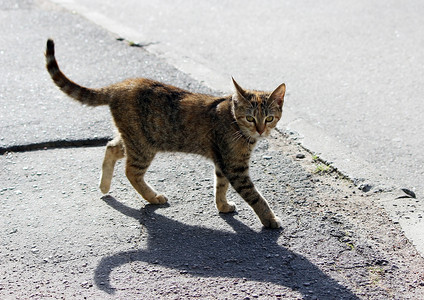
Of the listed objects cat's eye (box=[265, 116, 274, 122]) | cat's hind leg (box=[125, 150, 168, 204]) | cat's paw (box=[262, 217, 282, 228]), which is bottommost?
cat's hind leg (box=[125, 150, 168, 204])

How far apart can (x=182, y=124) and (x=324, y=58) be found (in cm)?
368

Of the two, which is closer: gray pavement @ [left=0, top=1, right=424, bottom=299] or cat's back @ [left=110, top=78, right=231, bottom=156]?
gray pavement @ [left=0, top=1, right=424, bottom=299]

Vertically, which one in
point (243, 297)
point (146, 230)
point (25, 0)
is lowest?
point (25, 0)

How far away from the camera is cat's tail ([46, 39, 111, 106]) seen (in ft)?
15.3

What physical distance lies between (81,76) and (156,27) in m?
2.23

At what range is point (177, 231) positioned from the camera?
433cm

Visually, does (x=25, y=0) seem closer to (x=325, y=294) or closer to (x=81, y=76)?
(x=81, y=76)


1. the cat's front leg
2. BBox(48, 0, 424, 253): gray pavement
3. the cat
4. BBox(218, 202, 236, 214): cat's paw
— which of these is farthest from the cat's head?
BBox(48, 0, 424, 253): gray pavement

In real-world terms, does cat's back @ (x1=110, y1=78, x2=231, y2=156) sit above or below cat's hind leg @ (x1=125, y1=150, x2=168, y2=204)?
above

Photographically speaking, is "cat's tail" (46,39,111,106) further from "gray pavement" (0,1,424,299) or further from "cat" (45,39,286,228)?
"gray pavement" (0,1,424,299)

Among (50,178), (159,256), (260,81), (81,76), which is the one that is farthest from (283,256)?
(81,76)

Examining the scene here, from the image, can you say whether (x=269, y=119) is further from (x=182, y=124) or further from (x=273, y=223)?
(x=273, y=223)

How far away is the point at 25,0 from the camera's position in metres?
10.1

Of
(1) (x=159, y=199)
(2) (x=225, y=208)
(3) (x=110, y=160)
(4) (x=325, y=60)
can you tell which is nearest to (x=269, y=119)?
(2) (x=225, y=208)
